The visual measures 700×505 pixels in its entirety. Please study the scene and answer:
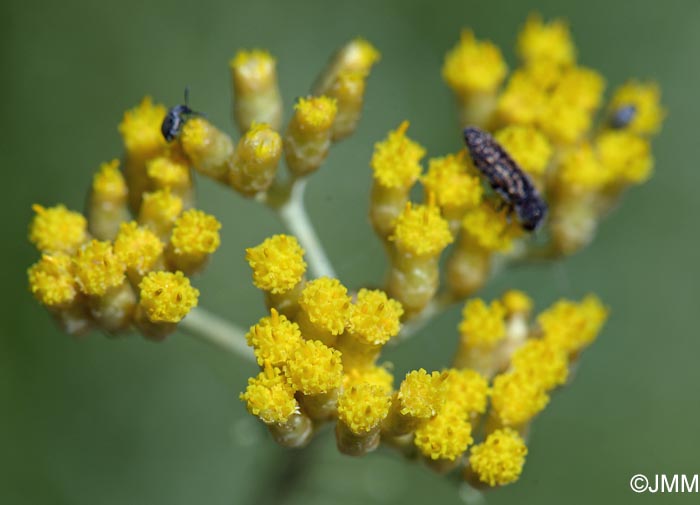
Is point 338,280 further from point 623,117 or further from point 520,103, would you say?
point 623,117

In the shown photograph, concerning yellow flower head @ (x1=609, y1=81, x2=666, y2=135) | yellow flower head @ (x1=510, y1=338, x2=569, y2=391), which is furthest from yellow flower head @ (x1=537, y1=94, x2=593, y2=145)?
yellow flower head @ (x1=510, y1=338, x2=569, y2=391)

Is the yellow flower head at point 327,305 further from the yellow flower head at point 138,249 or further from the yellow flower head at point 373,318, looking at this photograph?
the yellow flower head at point 138,249

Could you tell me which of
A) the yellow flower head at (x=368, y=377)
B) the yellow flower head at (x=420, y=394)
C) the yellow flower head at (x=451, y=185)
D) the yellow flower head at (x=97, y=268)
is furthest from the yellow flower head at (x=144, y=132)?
the yellow flower head at (x=420, y=394)

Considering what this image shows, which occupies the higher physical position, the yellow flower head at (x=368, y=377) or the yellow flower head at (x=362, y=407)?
the yellow flower head at (x=368, y=377)

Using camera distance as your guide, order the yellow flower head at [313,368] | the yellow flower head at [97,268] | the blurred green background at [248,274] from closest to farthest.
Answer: the yellow flower head at [313,368] < the yellow flower head at [97,268] < the blurred green background at [248,274]

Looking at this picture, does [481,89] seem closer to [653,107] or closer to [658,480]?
[653,107]

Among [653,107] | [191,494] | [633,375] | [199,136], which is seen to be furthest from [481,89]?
[191,494]
